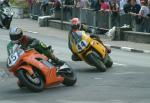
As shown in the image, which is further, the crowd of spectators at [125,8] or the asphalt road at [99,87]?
the crowd of spectators at [125,8]

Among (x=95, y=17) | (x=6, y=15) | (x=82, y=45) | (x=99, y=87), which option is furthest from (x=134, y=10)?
(x=99, y=87)

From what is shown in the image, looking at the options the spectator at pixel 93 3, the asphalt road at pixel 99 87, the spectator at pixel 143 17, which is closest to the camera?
the asphalt road at pixel 99 87

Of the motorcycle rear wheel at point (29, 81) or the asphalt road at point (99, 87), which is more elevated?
the motorcycle rear wheel at point (29, 81)

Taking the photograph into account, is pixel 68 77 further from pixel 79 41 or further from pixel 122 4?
pixel 122 4

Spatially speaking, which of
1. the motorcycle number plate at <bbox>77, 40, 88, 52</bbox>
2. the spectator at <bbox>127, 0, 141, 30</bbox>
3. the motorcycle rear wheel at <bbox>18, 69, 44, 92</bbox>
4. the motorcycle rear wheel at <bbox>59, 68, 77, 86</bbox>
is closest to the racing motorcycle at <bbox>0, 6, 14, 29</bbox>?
the spectator at <bbox>127, 0, 141, 30</bbox>

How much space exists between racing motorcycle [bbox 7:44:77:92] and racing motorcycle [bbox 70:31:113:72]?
3.27 m

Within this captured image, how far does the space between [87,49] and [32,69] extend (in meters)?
4.12

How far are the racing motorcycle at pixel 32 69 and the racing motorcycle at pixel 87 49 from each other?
10.7 ft

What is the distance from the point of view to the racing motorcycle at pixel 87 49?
1808 cm

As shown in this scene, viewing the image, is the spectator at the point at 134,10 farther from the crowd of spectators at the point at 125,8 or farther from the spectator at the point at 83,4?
the spectator at the point at 83,4

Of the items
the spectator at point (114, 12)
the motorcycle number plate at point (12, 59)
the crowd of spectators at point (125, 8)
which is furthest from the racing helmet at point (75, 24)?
the spectator at point (114, 12)

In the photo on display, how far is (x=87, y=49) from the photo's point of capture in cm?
1822

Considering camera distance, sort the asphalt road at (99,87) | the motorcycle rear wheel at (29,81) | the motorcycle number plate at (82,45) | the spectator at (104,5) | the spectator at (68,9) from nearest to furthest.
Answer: the asphalt road at (99,87) < the motorcycle rear wheel at (29,81) < the motorcycle number plate at (82,45) < the spectator at (104,5) < the spectator at (68,9)

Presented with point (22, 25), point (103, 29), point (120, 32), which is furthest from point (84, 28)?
point (22, 25)
